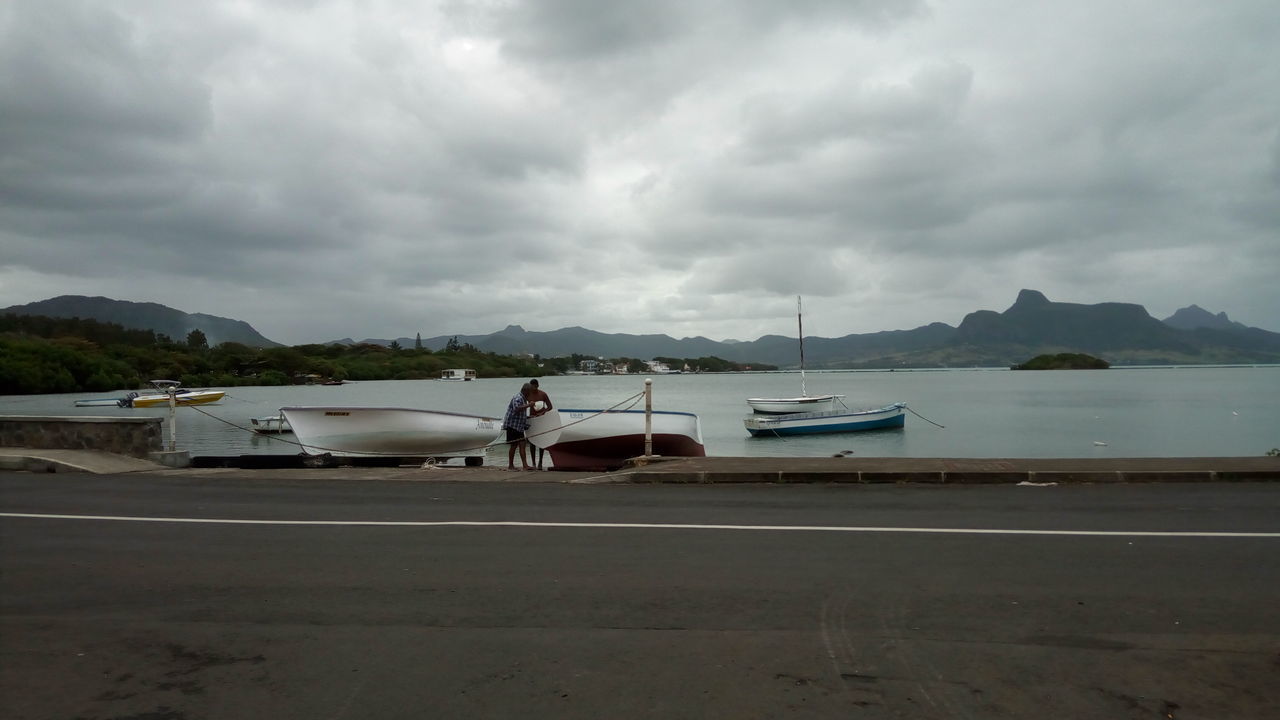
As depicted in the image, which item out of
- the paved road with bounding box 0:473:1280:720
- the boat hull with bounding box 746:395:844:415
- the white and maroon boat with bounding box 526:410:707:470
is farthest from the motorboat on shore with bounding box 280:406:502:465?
the boat hull with bounding box 746:395:844:415

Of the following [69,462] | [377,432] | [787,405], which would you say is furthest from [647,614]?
[787,405]

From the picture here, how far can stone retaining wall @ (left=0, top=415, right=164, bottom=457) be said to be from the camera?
51.9 feet

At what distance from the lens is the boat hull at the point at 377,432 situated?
71.6 feet

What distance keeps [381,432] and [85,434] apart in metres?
7.21

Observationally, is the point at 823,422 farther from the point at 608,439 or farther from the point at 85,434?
the point at 85,434

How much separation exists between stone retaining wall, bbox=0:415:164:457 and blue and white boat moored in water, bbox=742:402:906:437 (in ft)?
127

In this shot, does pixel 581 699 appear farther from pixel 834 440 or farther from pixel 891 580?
pixel 834 440

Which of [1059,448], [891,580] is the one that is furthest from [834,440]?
[891,580]

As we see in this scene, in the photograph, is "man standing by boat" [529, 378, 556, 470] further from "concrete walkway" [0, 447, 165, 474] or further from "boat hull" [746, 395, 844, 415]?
"boat hull" [746, 395, 844, 415]

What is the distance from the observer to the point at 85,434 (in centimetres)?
1600

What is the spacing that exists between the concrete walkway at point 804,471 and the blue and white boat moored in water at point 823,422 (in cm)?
3578

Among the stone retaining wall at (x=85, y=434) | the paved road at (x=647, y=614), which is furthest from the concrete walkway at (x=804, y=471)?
the paved road at (x=647, y=614)

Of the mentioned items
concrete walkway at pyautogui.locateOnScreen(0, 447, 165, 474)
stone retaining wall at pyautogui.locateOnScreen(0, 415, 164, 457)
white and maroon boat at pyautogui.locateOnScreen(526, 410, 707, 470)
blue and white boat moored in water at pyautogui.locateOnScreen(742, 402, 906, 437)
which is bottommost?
blue and white boat moored in water at pyautogui.locateOnScreen(742, 402, 906, 437)

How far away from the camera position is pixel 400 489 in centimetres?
1237
